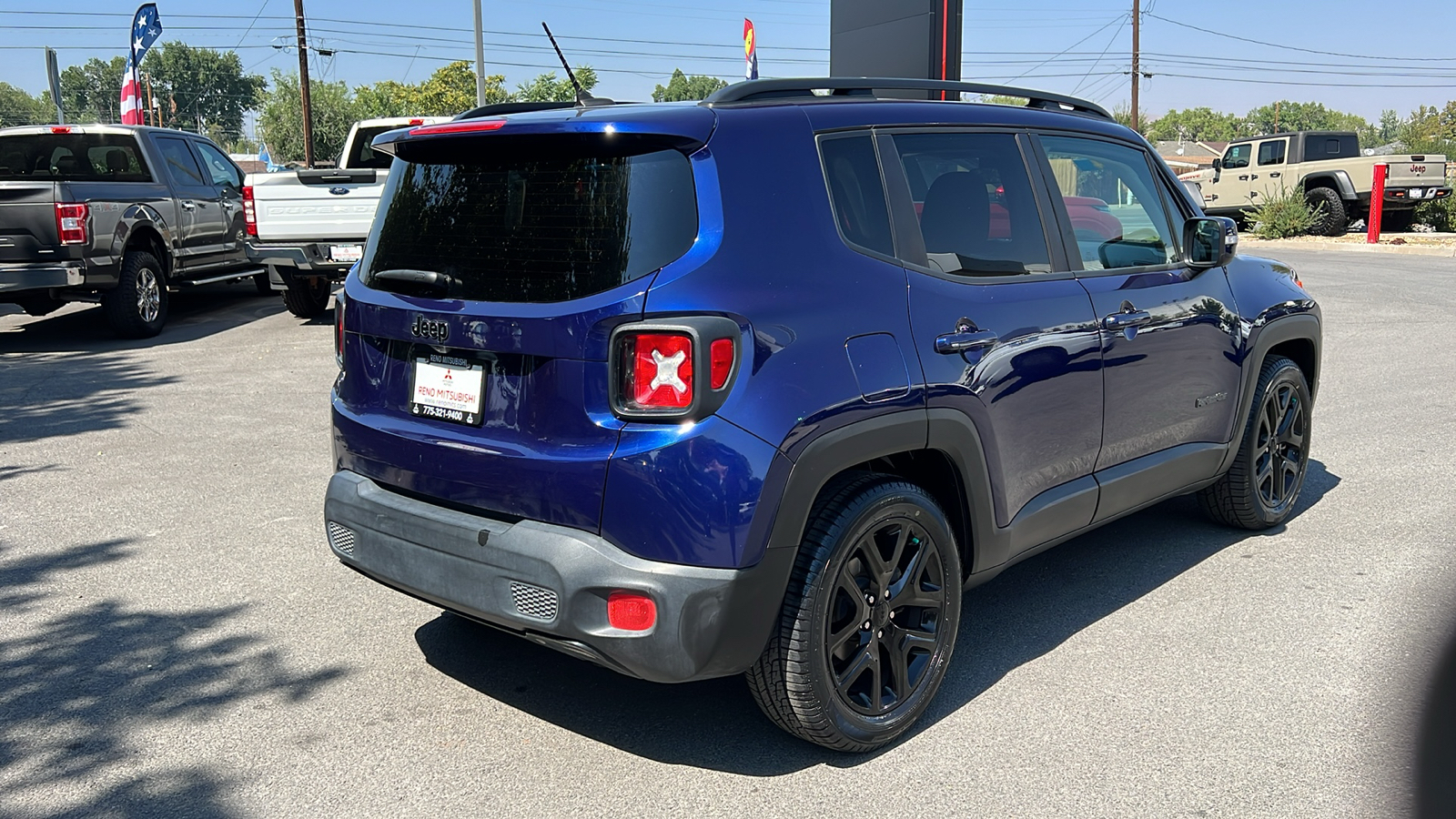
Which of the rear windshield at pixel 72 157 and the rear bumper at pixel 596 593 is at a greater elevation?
the rear windshield at pixel 72 157

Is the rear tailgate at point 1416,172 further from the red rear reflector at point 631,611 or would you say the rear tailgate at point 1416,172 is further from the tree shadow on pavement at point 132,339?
the red rear reflector at point 631,611

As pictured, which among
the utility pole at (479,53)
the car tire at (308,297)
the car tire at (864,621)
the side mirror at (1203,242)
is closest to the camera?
the car tire at (864,621)

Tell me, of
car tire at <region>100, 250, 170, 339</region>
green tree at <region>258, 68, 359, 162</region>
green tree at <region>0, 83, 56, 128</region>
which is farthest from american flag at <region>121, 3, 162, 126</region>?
green tree at <region>0, 83, 56, 128</region>

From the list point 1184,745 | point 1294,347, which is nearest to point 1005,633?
point 1184,745

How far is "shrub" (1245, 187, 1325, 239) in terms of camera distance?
75.4 ft

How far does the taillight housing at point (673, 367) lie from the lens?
2842 mm

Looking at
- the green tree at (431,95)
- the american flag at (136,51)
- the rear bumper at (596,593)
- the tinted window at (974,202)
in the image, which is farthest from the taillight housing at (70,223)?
the green tree at (431,95)

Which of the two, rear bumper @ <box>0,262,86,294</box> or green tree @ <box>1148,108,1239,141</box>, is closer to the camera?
rear bumper @ <box>0,262,86,294</box>

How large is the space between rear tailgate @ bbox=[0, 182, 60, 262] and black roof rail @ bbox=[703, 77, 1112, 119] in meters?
8.78

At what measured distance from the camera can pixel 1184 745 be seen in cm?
336

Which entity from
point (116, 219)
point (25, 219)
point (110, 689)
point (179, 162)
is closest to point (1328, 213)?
point (179, 162)

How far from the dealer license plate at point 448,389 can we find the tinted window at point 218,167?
10.8 meters

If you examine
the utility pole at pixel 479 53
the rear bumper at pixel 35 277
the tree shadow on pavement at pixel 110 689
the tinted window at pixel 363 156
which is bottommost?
the tree shadow on pavement at pixel 110 689

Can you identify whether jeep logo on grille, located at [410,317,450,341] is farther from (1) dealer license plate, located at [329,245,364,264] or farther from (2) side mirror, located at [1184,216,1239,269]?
(1) dealer license plate, located at [329,245,364,264]
